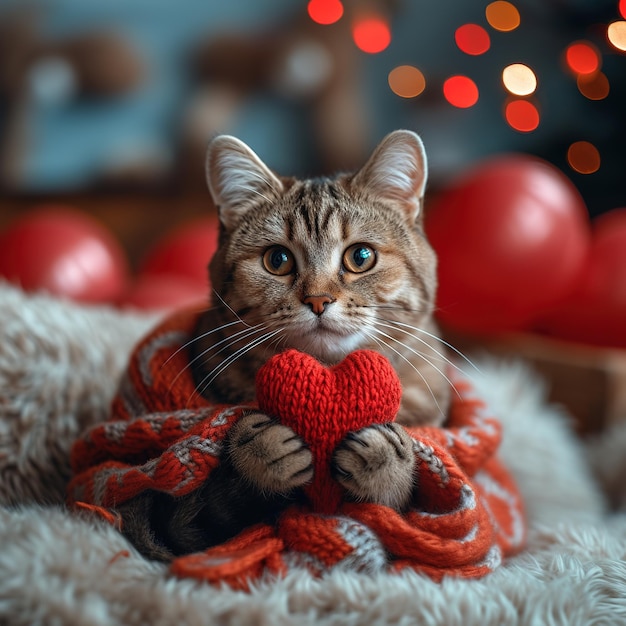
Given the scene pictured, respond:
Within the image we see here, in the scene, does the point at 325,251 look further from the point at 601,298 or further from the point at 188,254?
the point at 188,254

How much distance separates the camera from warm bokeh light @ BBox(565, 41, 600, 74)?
6.70 ft

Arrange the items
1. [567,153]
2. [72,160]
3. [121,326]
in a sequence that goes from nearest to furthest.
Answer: [121,326]
[567,153]
[72,160]

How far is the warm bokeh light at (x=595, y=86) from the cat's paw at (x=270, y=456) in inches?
71.3

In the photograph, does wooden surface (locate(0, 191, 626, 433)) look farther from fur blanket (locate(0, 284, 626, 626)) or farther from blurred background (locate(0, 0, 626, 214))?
blurred background (locate(0, 0, 626, 214))

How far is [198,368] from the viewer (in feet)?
3.00

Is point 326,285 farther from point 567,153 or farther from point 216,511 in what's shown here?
point 567,153

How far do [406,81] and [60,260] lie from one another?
1455 millimetres

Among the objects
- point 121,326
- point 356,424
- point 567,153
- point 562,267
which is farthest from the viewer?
point 567,153

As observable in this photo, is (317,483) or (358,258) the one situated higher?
(358,258)

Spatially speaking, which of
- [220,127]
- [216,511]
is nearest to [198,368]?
[216,511]

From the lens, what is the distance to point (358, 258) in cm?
86

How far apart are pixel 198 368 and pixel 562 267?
110 centimetres

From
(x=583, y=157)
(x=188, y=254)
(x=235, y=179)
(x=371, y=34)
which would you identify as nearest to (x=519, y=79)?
(x=583, y=157)

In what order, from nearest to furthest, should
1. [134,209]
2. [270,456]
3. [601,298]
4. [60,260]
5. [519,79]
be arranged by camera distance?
[270,456] < [601,298] < [60,260] < [519,79] < [134,209]
